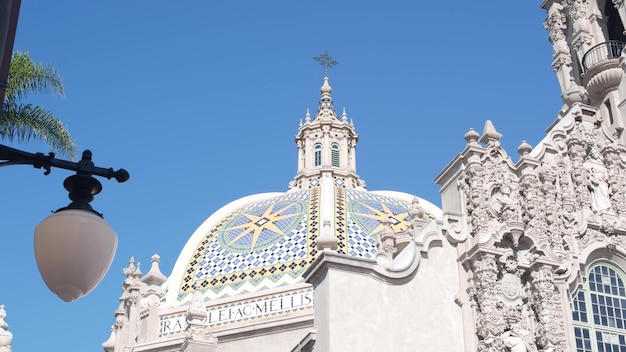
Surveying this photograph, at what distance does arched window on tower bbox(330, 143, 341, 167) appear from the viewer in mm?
35594

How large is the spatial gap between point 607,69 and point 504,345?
9119mm

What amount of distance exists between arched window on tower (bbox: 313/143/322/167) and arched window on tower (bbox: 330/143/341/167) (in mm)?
463

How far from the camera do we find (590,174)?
18.5m

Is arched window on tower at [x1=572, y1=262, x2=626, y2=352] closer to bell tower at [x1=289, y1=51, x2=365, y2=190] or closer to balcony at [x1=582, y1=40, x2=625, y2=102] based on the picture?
balcony at [x1=582, y1=40, x2=625, y2=102]

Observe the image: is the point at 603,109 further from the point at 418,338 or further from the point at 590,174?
the point at 418,338

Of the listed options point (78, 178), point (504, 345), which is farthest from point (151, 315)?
point (78, 178)

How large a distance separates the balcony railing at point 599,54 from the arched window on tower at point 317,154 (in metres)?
15.0

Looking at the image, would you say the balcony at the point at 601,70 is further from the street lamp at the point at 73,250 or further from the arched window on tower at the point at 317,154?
the street lamp at the point at 73,250

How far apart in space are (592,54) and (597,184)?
503 cm

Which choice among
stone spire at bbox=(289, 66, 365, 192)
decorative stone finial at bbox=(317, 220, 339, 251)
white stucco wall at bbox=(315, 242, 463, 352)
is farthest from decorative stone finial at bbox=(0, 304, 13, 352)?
stone spire at bbox=(289, 66, 365, 192)

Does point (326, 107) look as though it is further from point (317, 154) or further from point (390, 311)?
point (390, 311)

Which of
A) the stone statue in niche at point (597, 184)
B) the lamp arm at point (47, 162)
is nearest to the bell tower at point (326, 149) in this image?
the stone statue in niche at point (597, 184)

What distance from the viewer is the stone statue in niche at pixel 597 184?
59.8ft

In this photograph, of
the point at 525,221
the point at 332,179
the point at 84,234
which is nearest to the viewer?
the point at 84,234
